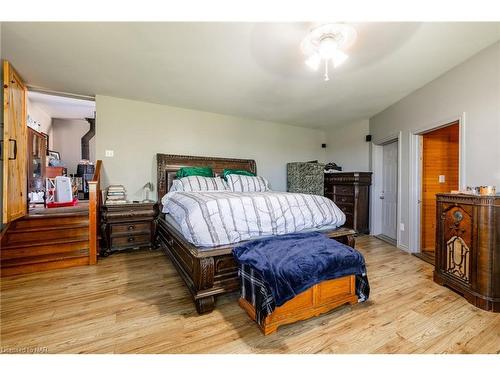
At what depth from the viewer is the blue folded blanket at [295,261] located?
150 centimetres

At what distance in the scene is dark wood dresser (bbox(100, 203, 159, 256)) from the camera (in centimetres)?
312

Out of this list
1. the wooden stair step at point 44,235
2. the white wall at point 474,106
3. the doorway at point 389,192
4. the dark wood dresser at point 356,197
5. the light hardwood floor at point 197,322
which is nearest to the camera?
the light hardwood floor at point 197,322

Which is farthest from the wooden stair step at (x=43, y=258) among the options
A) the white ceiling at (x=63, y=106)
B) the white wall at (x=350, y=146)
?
the white wall at (x=350, y=146)

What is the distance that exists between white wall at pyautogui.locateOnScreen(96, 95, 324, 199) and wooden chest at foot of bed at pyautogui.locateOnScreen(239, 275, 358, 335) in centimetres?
304

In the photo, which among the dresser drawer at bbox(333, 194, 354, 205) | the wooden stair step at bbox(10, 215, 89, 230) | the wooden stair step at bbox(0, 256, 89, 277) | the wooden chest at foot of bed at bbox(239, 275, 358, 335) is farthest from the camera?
the dresser drawer at bbox(333, 194, 354, 205)

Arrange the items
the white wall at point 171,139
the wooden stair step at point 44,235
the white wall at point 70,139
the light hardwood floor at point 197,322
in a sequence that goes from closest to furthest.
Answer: the light hardwood floor at point 197,322, the wooden stair step at point 44,235, the white wall at point 171,139, the white wall at point 70,139

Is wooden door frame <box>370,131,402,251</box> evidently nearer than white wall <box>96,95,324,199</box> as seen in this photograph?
No

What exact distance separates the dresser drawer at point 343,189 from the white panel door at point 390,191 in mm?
618

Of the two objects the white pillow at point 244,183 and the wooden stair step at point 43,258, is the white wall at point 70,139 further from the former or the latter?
the white pillow at point 244,183

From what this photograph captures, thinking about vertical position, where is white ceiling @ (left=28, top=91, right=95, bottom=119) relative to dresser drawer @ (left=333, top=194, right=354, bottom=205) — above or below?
above

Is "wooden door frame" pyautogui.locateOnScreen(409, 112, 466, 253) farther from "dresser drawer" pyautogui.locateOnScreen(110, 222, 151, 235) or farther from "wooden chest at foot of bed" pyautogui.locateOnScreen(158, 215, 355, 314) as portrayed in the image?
"dresser drawer" pyautogui.locateOnScreen(110, 222, 151, 235)

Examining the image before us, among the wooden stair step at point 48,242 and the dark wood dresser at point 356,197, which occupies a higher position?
the dark wood dresser at point 356,197

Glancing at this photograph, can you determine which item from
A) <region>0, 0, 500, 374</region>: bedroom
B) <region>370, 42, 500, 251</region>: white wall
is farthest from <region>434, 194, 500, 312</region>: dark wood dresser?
<region>370, 42, 500, 251</region>: white wall
